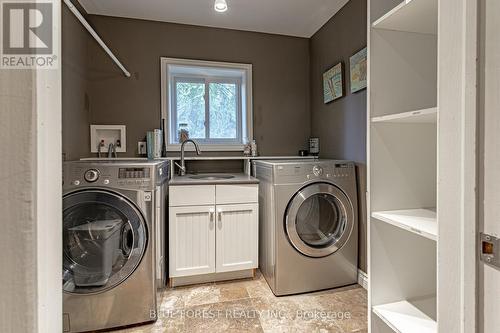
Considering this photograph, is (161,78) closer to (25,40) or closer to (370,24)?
(370,24)

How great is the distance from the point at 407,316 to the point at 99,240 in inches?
66.3

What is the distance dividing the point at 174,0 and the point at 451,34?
2.26 m

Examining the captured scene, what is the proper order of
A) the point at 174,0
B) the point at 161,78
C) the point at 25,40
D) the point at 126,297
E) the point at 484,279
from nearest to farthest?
the point at 25,40, the point at 484,279, the point at 126,297, the point at 174,0, the point at 161,78

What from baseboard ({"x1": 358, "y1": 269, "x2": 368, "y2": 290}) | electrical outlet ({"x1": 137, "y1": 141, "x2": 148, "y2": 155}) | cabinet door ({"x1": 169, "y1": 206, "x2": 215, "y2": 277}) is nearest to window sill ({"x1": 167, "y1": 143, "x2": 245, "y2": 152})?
electrical outlet ({"x1": 137, "y1": 141, "x2": 148, "y2": 155})

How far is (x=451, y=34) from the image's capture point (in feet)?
2.15

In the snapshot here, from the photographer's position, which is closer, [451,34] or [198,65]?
[451,34]

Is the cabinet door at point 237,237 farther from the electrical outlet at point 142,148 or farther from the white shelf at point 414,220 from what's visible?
the white shelf at point 414,220

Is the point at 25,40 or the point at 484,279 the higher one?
the point at 25,40

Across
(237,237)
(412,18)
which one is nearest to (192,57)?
(237,237)

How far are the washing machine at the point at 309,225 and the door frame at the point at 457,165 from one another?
4.11ft

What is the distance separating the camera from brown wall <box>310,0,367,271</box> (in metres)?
2.08

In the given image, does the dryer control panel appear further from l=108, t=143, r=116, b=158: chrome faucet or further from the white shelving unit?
l=108, t=143, r=116, b=158: chrome faucet

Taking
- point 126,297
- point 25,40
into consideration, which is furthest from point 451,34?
point 126,297

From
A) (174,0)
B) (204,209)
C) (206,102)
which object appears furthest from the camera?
(206,102)
